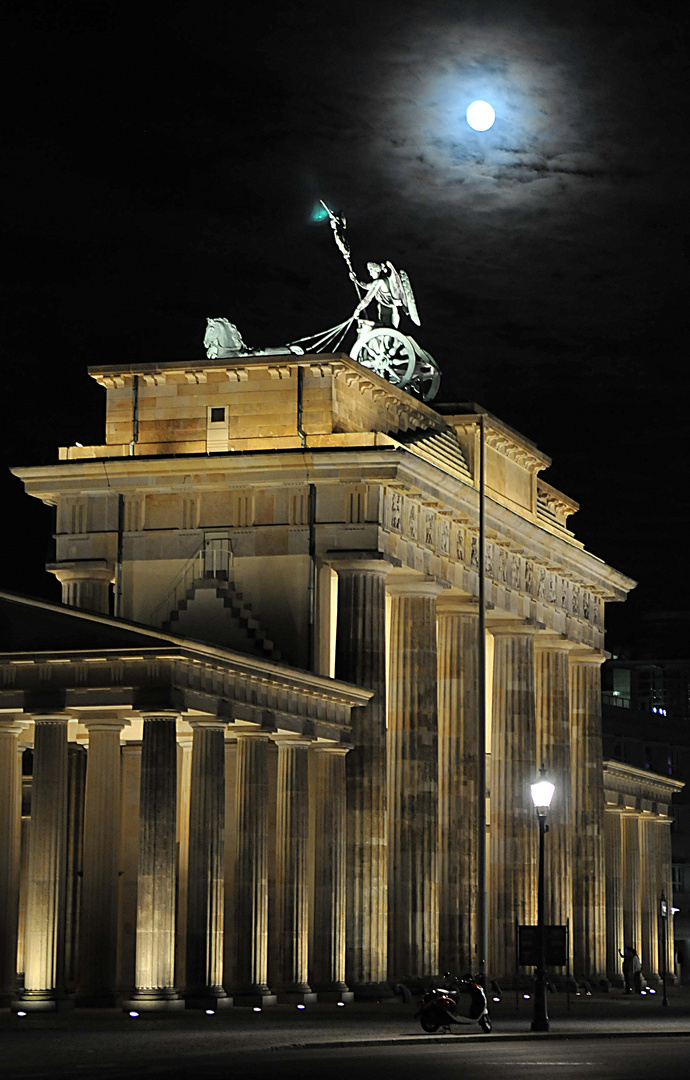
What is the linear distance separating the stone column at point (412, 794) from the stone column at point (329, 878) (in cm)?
545

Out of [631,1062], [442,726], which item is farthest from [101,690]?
[442,726]

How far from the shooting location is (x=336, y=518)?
6862 cm

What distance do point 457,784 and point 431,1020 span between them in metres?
25.5

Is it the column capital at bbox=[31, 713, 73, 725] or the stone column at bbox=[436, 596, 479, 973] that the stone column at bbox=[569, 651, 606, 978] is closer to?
the stone column at bbox=[436, 596, 479, 973]

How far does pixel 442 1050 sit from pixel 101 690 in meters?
13.8

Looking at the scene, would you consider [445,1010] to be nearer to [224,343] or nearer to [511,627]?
[224,343]

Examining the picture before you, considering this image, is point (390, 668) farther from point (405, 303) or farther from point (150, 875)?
point (150, 875)

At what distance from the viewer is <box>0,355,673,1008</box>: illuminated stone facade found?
54750mm

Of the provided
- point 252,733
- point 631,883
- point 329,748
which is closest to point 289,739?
point 252,733

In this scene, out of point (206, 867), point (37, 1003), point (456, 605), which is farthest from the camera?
point (456, 605)

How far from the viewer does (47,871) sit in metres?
53.5

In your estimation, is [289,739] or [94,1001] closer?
[94,1001]

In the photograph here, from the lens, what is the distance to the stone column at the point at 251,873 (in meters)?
58.9

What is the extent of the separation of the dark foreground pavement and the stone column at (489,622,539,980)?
17.3m
